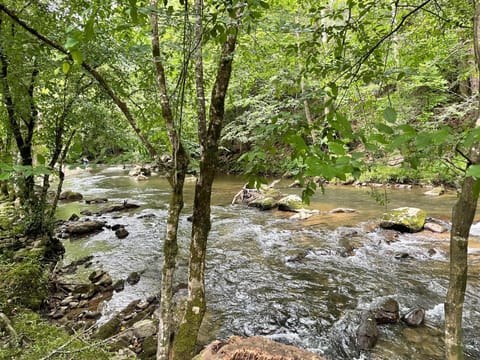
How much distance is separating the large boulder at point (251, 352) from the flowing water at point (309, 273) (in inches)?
69.3

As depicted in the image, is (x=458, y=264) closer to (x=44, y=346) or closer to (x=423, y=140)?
(x=423, y=140)

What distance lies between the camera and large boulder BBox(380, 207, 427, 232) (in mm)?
8234

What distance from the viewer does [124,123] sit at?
7.12 m

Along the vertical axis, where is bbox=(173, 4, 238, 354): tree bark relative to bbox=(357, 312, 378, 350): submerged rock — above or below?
above

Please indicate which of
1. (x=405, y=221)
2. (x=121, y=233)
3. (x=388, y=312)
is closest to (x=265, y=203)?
(x=405, y=221)

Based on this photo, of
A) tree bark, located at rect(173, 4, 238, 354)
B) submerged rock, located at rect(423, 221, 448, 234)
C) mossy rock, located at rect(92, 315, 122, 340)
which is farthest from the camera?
submerged rock, located at rect(423, 221, 448, 234)

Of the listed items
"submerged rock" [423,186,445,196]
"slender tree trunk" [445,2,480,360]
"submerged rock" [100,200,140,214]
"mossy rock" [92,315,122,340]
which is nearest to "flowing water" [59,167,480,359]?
"mossy rock" [92,315,122,340]

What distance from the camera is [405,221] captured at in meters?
8.31

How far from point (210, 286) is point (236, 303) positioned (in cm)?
86

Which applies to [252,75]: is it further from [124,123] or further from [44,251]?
[44,251]

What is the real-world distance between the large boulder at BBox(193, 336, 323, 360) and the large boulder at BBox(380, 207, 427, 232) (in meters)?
7.07

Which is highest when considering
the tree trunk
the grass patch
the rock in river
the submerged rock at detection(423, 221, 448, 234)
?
the tree trunk

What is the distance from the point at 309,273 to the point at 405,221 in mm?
3953

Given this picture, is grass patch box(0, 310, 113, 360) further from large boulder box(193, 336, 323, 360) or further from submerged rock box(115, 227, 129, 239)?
submerged rock box(115, 227, 129, 239)
